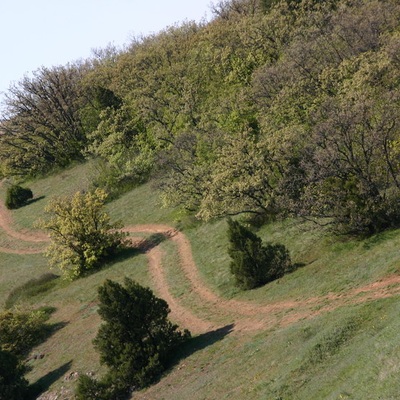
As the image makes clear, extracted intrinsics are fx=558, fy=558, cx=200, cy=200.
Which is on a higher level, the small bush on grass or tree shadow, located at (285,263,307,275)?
the small bush on grass

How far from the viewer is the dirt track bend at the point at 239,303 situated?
74.7ft

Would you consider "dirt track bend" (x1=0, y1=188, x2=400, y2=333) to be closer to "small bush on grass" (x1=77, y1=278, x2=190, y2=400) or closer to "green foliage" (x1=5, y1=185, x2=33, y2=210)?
"small bush on grass" (x1=77, y1=278, x2=190, y2=400)

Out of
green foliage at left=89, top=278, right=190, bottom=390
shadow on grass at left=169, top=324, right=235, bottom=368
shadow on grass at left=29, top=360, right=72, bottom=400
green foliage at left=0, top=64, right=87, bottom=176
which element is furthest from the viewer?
green foliage at left=0, top=64, right=87, bottom=176

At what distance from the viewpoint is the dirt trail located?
2275 centimetres

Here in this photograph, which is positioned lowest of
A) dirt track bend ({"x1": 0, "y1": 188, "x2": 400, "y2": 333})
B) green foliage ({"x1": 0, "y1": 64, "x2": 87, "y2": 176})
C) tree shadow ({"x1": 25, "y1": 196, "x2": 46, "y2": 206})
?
dirt track bend ({"x1": 0, "y1": 188, "x2": 400, "y2": 333})

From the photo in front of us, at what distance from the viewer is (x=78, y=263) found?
44469 mm

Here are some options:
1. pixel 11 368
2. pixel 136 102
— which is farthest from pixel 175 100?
pixel 11 368

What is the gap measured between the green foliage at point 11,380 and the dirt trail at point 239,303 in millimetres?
8459

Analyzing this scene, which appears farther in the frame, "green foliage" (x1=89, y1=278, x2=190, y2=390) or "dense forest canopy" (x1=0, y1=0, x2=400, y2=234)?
"dense forest canopy" (x1=0, y1=0, x2=400, y2=234)

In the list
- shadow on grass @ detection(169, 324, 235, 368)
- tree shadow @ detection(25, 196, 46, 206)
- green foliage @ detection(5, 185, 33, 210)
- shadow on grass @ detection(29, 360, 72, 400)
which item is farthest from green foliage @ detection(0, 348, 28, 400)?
green foliage @ detection(5, 185, 33, 210)

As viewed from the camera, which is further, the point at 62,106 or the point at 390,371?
the point at 62,106

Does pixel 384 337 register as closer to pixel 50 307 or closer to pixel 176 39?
pixel 50 307

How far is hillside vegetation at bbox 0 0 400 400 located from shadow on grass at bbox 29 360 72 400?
0.41 feet

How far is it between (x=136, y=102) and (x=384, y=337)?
2105 inches
